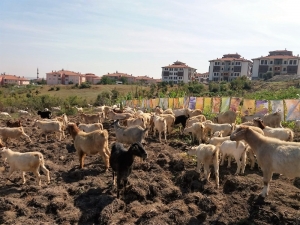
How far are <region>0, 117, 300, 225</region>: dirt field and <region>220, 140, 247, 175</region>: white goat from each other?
33 centimetres

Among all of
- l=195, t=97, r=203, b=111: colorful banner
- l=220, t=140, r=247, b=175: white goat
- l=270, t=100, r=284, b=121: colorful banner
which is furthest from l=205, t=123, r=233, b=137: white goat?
l=195, t=97, r=203, b=111: colorful banner

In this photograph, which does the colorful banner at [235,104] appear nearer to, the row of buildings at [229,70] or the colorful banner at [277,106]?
the colorful banner at [277,106]

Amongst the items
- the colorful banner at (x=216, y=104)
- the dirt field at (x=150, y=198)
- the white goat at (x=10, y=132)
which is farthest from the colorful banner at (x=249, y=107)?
the white goat at (x=10, y=132)

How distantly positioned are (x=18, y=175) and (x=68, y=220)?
142 inches

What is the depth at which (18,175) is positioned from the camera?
9219mm

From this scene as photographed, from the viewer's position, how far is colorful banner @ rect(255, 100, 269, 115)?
1838 cm

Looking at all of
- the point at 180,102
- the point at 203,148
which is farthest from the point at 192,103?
the point at 203,148

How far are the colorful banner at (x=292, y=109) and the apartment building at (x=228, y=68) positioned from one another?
81.5 meters

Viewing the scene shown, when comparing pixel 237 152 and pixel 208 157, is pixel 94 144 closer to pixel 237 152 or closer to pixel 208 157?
pixel 208 157

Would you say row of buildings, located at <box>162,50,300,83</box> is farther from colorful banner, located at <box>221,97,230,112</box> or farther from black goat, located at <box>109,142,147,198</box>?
black goat, located at <box>109,142,147,198</box>

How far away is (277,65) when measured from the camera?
304 ft

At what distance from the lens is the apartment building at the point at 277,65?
90.2 metres

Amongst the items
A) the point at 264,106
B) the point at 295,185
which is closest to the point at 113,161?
the point at 295,185

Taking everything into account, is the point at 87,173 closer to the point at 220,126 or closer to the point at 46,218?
the point at 46,218
